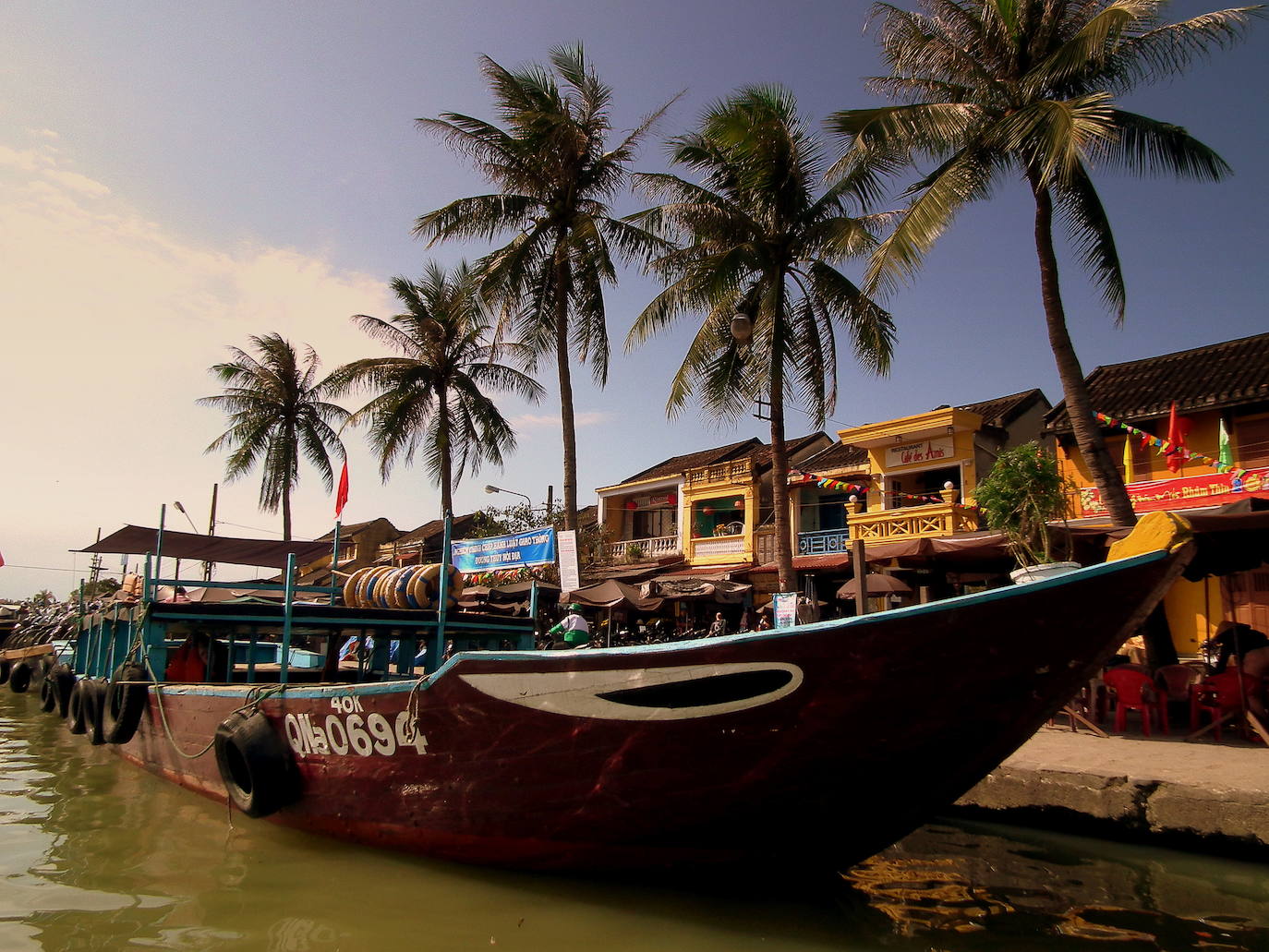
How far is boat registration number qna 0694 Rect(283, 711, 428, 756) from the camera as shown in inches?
189

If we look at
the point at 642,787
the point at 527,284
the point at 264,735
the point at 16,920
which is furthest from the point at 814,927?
the point at 527,284

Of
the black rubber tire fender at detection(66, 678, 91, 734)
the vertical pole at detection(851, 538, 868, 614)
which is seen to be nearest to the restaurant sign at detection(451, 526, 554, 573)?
the vertical pole at detection(851, 538, 868, 614)

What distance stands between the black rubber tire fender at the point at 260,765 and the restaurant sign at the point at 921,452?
54.1ft

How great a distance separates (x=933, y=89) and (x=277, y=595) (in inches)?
437

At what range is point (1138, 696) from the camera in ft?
25.9

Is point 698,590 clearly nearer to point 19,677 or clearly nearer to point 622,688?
point 622,688

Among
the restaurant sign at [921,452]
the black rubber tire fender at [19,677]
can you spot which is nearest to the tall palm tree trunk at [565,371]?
the restaurant sign at [921,452]

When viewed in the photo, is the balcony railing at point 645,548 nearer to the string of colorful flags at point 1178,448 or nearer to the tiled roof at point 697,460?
the tiled roof at point 697,460

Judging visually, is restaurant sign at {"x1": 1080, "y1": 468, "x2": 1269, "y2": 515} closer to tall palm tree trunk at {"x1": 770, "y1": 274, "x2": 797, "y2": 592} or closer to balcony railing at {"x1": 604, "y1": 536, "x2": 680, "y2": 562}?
tall palm tree trunk at {"x1": 770, "y1": 274, "x2": 797, "y2": 592}

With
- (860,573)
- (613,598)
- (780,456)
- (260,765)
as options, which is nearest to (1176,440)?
(780,456)

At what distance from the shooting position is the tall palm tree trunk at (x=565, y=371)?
1488cm

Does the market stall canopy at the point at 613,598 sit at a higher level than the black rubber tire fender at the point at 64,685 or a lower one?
higher

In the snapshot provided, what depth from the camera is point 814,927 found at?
419 cm

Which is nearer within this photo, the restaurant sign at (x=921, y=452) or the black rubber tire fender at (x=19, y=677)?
the black rubber tire fender at (x=19, y=677)
